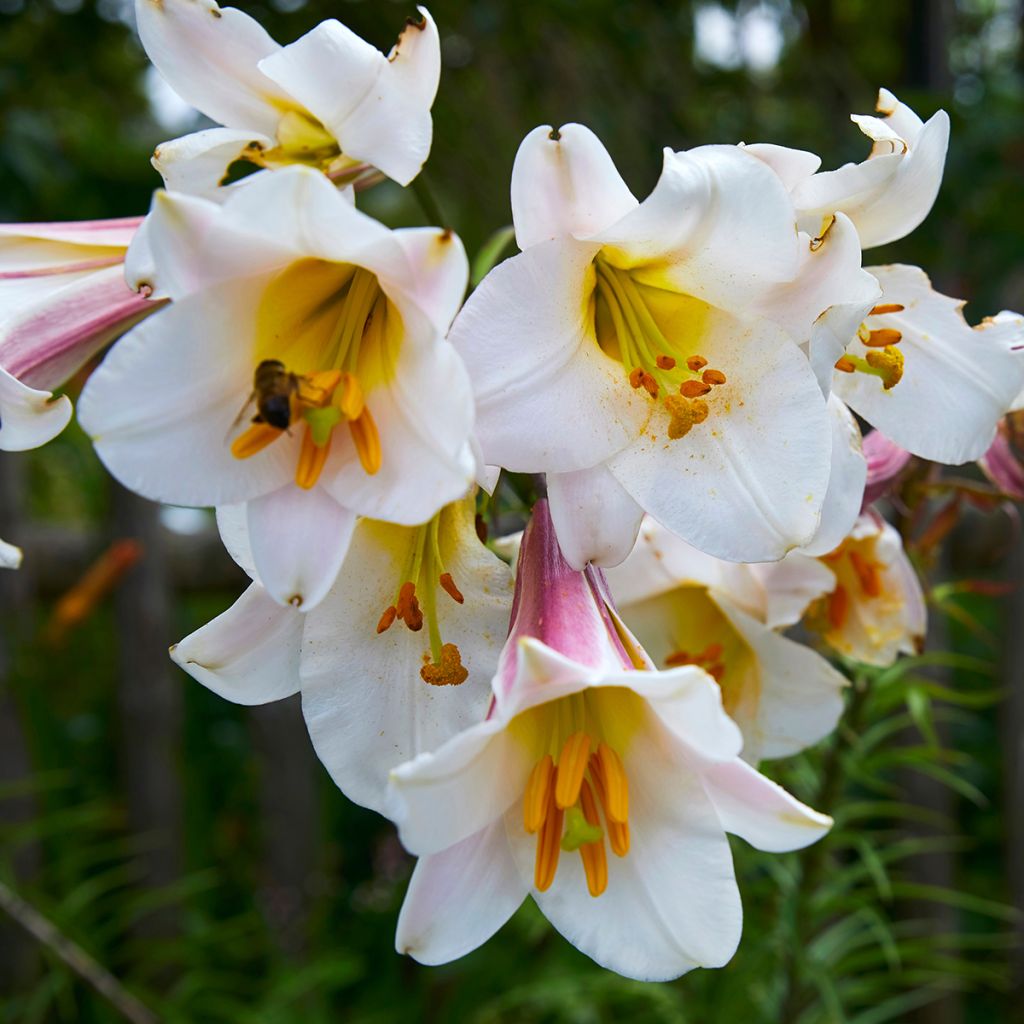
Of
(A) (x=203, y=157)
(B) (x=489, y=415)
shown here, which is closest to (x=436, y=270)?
(B) (x=489, y=415)

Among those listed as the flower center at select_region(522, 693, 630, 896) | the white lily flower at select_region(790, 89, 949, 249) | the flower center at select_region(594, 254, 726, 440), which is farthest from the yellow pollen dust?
the white lily flower at select_region(790, 89, 949, 249)

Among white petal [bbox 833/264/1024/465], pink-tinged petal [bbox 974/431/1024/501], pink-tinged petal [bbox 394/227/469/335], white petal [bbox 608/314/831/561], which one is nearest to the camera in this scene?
pink-tinged petal [bbox 394/227/469/335]

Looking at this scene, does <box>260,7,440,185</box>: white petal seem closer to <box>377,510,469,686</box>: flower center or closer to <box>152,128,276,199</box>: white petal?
<box>152,128,276,199</box>: white petal

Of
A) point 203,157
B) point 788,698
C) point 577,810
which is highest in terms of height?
point 203,157

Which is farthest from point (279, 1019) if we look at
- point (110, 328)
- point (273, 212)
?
point (273, 212)

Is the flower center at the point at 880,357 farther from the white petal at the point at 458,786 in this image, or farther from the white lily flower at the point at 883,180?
the white petal at the point at 458,786

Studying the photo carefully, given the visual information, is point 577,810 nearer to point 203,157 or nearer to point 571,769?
point 571,769

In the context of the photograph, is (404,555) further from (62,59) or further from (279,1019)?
(62,59)
